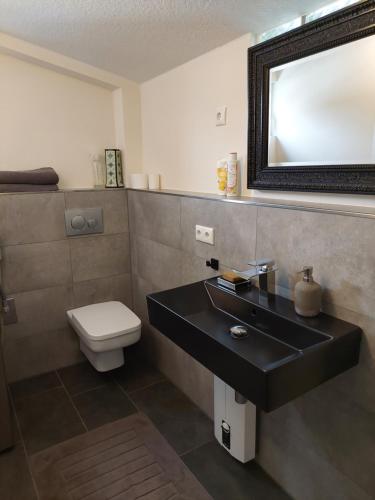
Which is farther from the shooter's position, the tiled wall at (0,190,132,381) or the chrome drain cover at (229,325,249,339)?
the tiled wall at (0,190,132,381)

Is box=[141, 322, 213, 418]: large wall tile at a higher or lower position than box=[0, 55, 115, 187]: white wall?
lower

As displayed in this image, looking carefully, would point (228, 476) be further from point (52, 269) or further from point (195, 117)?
point (195, 117)

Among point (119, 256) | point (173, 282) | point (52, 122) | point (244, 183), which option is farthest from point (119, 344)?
point (52, 122)

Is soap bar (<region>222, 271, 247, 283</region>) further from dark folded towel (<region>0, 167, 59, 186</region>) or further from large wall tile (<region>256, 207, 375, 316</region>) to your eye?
dark folded towel (<region>0, 167, 59, 186</region>)

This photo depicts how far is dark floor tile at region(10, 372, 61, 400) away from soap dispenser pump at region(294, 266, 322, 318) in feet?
6.31

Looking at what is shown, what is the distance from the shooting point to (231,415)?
5.64 feet

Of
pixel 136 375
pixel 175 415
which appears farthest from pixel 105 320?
Result: pixel 175 415

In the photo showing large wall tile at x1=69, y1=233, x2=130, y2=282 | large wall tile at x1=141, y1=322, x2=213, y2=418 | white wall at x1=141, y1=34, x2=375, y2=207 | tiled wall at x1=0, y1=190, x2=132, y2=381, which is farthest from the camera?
large wall tile at x1=69, y1=233, x2=130, y2=282

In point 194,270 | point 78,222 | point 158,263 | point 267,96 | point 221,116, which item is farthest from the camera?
point 78,222

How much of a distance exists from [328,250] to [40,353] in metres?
2.17

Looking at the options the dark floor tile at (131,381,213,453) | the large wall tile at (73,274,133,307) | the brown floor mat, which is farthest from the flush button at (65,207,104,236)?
the brown floor mat

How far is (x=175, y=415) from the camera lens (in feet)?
7.10

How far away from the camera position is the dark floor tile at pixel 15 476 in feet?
5.46

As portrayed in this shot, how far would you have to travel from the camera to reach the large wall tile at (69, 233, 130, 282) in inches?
101
